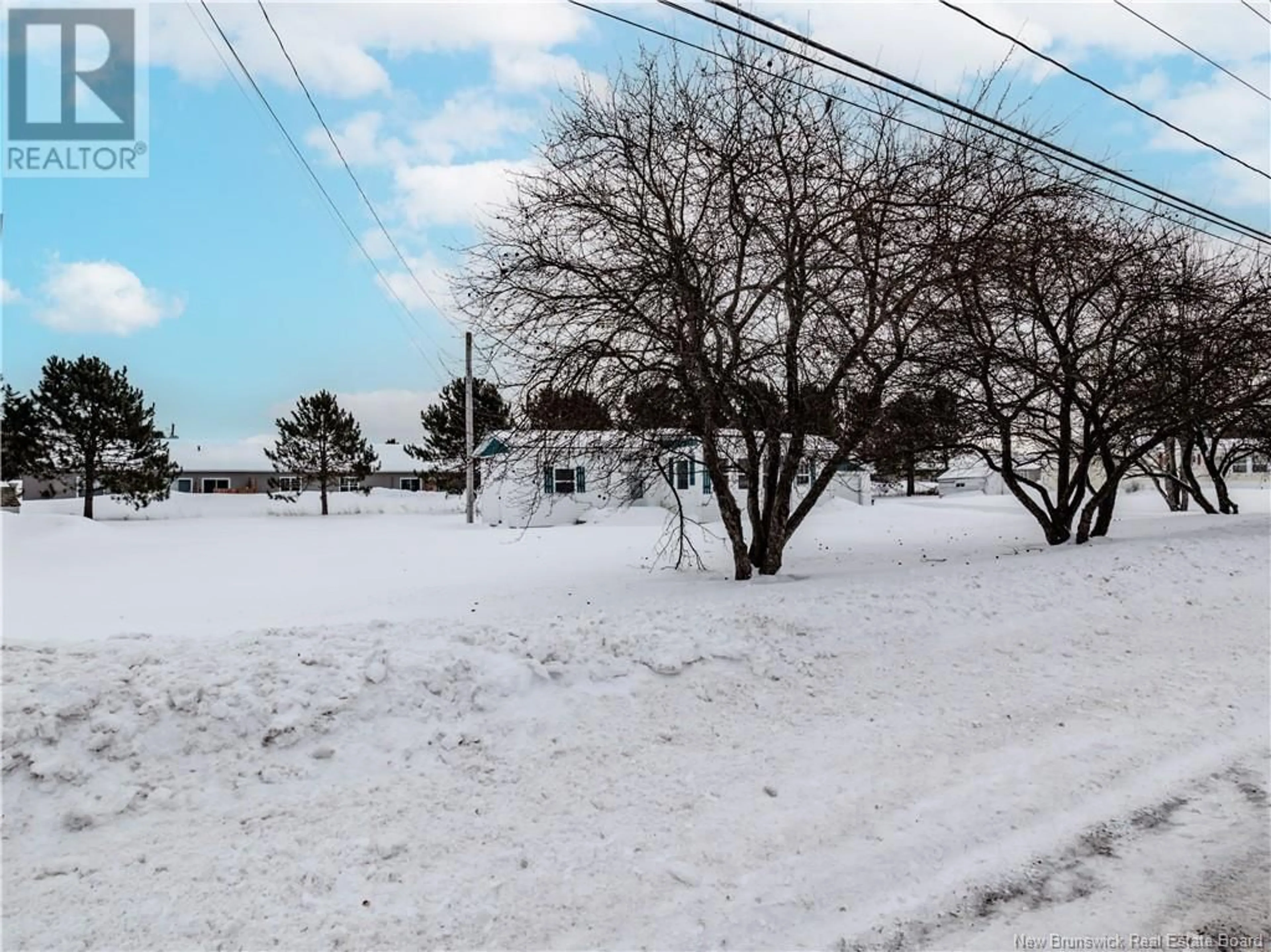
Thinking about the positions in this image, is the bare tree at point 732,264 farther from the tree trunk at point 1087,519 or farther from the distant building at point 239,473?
the distant building at point 239,473

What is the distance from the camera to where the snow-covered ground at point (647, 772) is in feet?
10.4

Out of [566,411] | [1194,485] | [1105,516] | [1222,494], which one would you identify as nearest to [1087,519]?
[1105,516]

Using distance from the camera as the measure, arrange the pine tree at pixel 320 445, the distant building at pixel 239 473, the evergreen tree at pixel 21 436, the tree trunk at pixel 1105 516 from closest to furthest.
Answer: the tree trunk at pixel 1105 516 < the evergreen tree at pixel 21 436 < the pine tree at pixel 320 445 < the distant building at pixel 239 473

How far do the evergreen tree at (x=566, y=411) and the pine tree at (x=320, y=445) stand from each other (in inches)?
1317

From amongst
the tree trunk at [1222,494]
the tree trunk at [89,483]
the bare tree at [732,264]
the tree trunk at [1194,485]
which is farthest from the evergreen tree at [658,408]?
the tree trunk at [89,483]

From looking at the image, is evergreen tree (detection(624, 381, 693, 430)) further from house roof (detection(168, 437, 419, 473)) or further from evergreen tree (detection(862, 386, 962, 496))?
house roof (detection(168, 437, 419, 473))

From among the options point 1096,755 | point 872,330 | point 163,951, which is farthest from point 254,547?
point 1096,755

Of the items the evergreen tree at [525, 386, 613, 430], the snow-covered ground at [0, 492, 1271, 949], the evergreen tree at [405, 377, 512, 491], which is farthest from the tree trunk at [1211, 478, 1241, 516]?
the evergreen tree at [405, 377, 512, 491]

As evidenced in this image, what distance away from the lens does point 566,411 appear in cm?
878

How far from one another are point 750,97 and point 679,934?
8.54 meters

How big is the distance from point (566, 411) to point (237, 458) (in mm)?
48795

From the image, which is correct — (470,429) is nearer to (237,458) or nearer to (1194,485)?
(1194,485)

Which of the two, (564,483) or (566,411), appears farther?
(564,483)

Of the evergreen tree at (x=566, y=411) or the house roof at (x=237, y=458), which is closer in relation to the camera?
the evergreen tree at (x=566, y=411)
